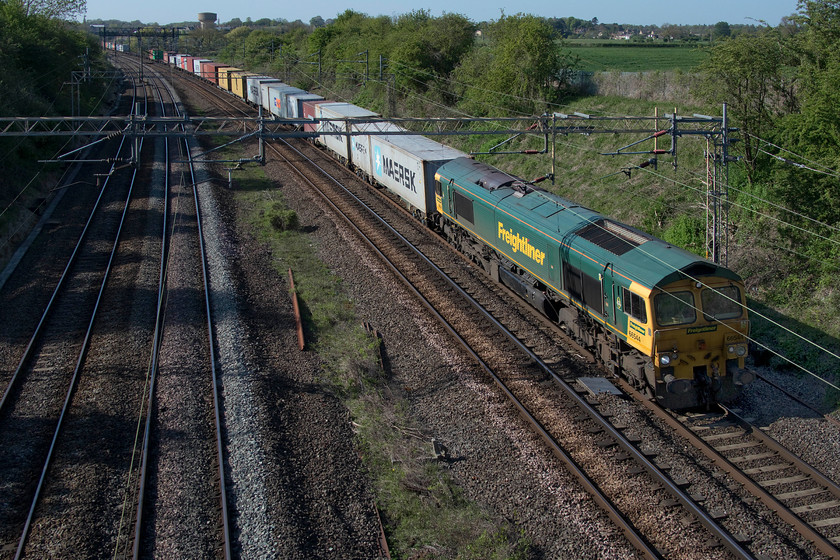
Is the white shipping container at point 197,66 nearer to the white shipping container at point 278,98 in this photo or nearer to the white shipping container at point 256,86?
the white shipping container at point 256,86

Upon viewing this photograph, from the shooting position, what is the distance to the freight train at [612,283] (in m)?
12.6

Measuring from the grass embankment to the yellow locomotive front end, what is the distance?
15.5 feet

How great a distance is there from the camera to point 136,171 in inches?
1405

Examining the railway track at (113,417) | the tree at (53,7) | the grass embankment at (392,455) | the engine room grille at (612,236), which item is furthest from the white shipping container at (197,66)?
the engine room grille at (612,236)

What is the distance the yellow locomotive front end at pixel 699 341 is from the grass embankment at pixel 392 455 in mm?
4736

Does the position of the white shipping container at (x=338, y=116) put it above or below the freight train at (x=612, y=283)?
above

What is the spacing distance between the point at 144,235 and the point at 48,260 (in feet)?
11.9

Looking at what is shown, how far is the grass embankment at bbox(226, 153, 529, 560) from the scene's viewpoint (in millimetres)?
9648

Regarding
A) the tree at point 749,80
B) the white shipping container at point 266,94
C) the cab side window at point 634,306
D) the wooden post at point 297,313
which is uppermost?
the white shipping container at point 266,94

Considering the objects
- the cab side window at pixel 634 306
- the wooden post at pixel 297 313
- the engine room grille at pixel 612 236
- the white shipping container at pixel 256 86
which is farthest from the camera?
the white shipping container at pixel 256 86

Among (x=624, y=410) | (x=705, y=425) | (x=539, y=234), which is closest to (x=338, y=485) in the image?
(x=624, y=410)

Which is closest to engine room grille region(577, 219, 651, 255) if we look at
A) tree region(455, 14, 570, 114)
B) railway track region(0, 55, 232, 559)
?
railway track region(0, 55, 232, 559)

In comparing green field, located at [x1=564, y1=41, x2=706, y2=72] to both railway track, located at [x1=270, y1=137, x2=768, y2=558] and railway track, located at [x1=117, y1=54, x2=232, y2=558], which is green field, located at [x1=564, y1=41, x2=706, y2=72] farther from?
railway track, located at [x1=117, y1=54, x2=232, y2=558]

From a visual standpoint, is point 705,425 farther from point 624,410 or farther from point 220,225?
point 220,225
